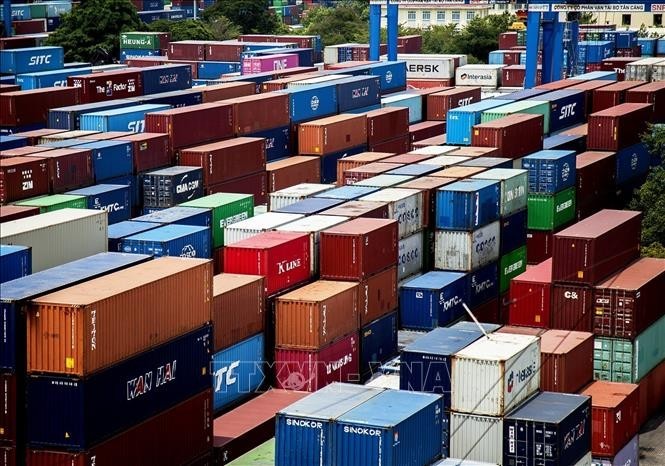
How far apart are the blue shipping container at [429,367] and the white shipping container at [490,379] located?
0.18 metres

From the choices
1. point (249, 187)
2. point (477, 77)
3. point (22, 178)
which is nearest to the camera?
point (22, 178)

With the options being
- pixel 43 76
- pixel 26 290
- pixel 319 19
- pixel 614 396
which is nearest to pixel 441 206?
pixel 614 396

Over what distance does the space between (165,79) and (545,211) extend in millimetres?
27319

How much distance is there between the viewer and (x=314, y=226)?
41625mm

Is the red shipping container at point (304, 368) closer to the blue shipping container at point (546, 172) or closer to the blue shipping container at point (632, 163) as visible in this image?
the blue shipping container at point (546, 172)

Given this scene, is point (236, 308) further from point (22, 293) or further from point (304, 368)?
point (22, 293)

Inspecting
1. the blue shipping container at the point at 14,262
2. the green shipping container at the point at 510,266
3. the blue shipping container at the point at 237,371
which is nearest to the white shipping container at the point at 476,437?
the blue shipping container at the point at 237,371

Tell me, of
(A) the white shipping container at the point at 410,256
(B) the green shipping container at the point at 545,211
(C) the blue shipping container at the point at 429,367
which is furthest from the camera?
(B) the green shipping container at the point at 545,211

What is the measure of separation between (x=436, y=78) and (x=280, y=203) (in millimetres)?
43909

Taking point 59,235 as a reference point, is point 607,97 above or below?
above

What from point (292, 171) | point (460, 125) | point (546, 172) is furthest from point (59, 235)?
point (460, 125)

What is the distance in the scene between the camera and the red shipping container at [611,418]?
1467 inches

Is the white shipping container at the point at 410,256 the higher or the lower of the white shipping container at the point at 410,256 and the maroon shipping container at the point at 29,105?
the lower

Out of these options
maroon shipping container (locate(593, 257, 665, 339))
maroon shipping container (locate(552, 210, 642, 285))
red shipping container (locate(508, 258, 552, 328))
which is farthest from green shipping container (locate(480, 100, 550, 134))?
maroon shipping container (locate(593, 257, 665, 339))
